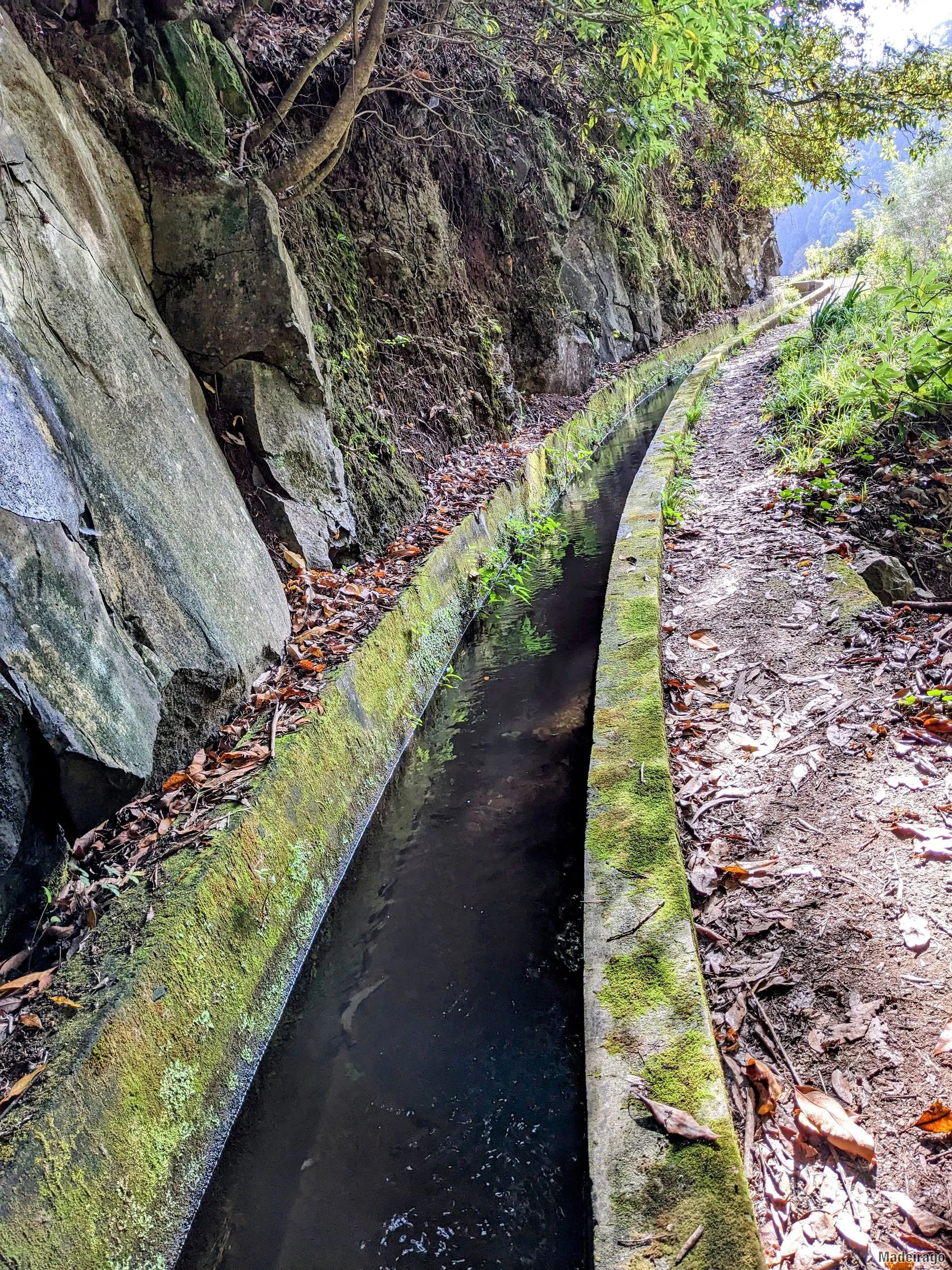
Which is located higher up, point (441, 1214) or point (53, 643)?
point (53, 643)

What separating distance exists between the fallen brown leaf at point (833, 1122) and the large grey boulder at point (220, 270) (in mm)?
4248

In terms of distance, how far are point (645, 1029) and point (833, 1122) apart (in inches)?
17.1

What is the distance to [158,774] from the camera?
2.73 m

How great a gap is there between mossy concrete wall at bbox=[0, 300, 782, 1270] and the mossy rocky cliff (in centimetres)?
39

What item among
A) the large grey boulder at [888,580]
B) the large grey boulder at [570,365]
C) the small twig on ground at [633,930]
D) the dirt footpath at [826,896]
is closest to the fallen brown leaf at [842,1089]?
the dirt footpath at [826,896]

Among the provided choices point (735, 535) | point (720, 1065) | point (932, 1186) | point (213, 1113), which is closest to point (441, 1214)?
point (213, 1113)

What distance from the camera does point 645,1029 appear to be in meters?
1.82

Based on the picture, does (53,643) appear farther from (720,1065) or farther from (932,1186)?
(932,1186)

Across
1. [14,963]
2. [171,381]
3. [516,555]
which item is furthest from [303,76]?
[14,963]

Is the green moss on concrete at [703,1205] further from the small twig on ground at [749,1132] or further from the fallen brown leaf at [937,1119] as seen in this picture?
the fallen brown leaf at [937,1119]

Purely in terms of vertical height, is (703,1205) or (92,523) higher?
(92,523)

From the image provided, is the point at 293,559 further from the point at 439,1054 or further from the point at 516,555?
the point at 516,555

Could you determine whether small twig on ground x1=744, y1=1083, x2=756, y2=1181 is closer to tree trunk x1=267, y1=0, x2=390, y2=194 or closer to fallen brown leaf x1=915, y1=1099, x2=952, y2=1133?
fallen brown leaf x1=915, y1=1099, x2=952, y2=1133

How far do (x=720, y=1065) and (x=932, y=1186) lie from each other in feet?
1.41
